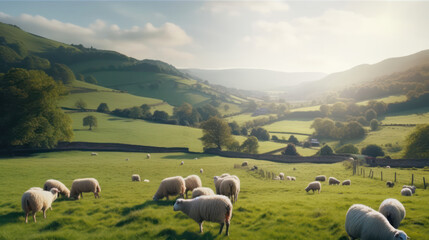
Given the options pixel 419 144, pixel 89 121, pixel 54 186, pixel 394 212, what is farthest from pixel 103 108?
pixel 419 144

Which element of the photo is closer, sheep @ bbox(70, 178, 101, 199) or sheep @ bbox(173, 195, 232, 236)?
sheep @ bbox(173, 195, 232, 236)

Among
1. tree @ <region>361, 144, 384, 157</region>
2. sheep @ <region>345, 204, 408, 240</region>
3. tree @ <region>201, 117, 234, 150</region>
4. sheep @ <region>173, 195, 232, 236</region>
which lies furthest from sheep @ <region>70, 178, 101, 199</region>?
tree @ <region>361, 144, 384, 157</region>

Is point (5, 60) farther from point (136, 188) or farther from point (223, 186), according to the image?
point (223, 186)

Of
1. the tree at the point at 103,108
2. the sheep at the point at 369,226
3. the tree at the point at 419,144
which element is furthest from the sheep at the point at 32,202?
the tree at the point at 103,108

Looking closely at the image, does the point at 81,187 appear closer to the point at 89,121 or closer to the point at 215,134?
the point at 215,134

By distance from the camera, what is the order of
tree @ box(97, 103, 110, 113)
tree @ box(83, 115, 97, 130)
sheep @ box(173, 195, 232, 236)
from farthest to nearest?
1. tree @ box(97, 103, 110, 113)
2. tree @ box(83, 115, 97, 130)
3. sheep @ box(173, 195, 232, 236)

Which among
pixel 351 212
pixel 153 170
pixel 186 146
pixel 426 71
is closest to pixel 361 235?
pixel 351 212

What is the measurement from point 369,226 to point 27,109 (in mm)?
44461

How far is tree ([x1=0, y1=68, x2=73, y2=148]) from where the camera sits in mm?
33656

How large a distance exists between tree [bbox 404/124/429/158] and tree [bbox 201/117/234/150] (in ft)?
137

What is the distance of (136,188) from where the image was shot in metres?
18.5

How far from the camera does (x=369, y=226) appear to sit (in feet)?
22.5

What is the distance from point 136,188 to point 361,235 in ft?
52.9

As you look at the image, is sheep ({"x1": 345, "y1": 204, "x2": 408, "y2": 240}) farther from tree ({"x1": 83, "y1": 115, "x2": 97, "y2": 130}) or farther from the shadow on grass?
tree ({"x1": 83, "y1": 115, "x2": 97, "y2": 130})
